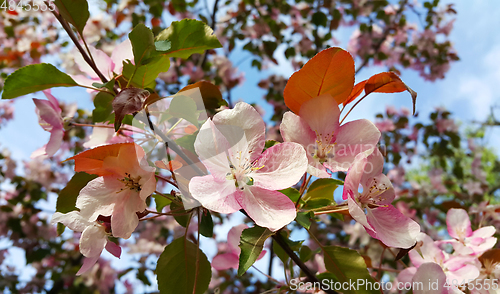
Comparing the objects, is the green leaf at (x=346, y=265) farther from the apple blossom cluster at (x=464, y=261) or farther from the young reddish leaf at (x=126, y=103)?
the young reddish leaf at (x=126, y=103)

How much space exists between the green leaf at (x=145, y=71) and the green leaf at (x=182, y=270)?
1.13ft

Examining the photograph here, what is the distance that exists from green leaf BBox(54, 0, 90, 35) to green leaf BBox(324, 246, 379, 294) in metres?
0.72

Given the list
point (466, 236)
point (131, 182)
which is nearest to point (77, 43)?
point (131, 182)

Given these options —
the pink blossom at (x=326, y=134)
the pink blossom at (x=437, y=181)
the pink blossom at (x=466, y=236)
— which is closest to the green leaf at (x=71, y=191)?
the pink blossom at (x=326, y=134)

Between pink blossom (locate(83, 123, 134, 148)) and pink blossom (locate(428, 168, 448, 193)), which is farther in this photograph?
pink blossom (locate(428, 168, 448, 193))

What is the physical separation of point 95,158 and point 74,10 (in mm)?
345

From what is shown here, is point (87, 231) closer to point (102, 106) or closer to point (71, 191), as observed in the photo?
point (71, 191)

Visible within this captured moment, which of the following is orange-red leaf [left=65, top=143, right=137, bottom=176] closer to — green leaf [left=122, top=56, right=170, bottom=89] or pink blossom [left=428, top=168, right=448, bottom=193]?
green leaf [left=122, top=56, right=170, bottom=89]

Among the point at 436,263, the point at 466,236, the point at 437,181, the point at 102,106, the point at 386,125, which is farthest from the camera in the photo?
the point at 437,181

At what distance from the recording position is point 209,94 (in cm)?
65

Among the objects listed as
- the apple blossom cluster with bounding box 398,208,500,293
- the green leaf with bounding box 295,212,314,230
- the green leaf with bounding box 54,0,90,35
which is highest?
the green leaf with bounding box 54,0,90,35

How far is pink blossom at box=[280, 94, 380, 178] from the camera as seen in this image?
1.78 ft

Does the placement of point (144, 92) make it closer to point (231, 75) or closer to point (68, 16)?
point (68, 16)

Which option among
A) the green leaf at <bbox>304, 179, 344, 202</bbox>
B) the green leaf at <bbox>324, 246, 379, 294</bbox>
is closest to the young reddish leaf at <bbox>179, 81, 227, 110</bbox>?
the green leaf at <bbox>304, 179, 344, 202</bbox>
